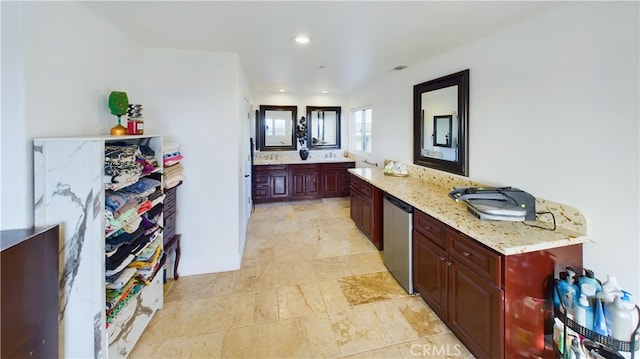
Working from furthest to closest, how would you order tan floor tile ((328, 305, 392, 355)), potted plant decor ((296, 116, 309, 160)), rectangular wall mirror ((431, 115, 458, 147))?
potted plant decor ((296, 116, 309, 160))
rectangular wall mirror ((431, 115, 458, 147))
tan floor tile ((328, 305, 392, 355))

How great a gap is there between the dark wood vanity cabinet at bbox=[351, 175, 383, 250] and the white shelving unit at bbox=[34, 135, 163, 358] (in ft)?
8.88

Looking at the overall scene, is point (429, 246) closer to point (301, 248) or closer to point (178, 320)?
point (301, 248)

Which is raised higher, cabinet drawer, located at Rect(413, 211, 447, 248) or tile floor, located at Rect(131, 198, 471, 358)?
cabinet drawer, located at Rect(413, 211, 447, 248)

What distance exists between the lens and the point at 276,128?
617 cm

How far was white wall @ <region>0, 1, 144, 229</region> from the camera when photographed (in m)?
1.37

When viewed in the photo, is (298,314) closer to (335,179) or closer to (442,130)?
(442,130)

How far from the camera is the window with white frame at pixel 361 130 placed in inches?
215

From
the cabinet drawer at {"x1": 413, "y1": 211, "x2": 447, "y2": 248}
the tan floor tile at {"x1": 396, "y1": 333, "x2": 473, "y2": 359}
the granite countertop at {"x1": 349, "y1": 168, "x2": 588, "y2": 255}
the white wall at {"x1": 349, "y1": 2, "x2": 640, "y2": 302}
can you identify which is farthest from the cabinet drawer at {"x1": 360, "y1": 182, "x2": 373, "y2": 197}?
the tan floor tile at {"x1": 396, "y1": 333, "x2": 473, "y2": 359}

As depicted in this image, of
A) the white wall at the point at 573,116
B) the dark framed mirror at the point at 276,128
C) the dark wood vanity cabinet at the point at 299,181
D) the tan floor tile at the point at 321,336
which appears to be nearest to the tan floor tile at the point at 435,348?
the tan floor tile at the point at 321,336

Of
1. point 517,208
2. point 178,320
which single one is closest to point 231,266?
point 178,320

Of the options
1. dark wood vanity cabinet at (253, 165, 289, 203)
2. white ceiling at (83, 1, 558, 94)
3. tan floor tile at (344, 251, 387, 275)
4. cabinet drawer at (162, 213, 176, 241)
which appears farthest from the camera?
dark wood vanity cabinet at (253, 165, 289, 203)

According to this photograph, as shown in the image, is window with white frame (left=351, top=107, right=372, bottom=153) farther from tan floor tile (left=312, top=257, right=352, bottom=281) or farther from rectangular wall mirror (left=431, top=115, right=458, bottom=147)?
tan floor tile (left=312, top=257, right=352, bottom=281)

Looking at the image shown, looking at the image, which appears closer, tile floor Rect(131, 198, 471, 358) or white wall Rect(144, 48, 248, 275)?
tile floor Rect(131, 198, 471, 358)

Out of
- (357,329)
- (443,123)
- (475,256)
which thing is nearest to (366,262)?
(357,329)
